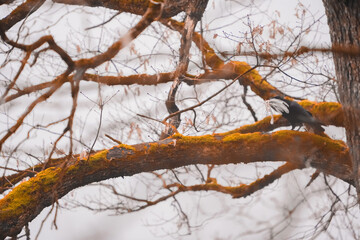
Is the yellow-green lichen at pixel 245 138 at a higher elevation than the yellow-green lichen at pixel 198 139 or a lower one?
lower

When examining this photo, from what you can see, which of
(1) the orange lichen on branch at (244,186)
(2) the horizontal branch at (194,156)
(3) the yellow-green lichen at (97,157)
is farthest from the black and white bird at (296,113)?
(3) the yellow-green lichen at (97,157)

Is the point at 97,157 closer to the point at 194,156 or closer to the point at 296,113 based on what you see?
the point at 194,156

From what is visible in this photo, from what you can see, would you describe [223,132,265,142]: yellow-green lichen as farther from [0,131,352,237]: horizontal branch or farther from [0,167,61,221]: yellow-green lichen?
[0,167,61,221]: yellow-green lichen

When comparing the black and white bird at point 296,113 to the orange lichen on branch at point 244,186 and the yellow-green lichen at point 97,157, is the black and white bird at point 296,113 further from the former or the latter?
the yellow-green lichen at point 97,157

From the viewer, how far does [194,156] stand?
3197 millimetres

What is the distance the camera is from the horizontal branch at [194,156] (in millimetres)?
2986

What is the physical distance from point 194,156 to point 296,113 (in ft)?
4.36

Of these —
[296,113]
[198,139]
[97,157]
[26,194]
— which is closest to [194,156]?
[198,139]

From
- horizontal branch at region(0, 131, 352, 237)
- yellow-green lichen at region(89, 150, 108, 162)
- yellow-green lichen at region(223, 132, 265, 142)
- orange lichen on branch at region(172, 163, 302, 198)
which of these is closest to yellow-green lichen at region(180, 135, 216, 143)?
horizontal branch at region(0, 131, 352, 237)

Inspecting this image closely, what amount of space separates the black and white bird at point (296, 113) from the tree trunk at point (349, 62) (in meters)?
1.09

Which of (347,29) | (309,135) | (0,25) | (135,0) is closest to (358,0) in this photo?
(347,29)

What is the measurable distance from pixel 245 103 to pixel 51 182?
134 inches

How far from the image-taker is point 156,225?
6.18m

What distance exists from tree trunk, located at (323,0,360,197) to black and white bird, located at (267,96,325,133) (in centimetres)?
109
